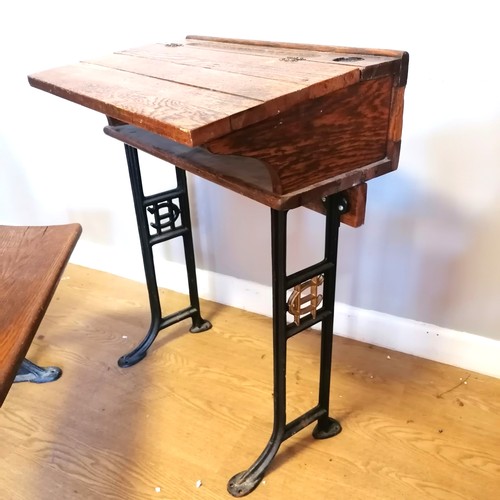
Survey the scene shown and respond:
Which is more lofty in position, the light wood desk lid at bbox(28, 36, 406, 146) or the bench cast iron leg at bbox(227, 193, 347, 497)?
the light wood desk lid at bbox(28, 36, 406, 146)

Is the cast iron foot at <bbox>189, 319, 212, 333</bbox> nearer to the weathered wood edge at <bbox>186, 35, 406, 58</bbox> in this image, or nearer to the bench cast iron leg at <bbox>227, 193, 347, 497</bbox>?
the bench cast iron leg at <bbox>227, 193, 347, 497</bbox>

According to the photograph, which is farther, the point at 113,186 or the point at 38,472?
the point at 113,186

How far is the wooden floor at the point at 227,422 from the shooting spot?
1.34 metres

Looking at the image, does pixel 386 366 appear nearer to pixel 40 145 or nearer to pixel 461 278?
pixel 461 278

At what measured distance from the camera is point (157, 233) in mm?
1659

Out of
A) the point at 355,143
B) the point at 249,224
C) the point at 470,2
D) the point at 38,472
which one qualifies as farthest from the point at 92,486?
the point at 470,2

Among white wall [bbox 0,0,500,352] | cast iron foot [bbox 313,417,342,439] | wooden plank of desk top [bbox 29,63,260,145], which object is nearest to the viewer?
wooden plank of desk top [bbox 29,63,260,145]

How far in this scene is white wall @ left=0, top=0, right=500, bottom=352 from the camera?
4.27 feet

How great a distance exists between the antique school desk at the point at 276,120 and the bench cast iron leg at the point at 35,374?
727 mm

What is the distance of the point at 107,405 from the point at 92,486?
0.92 ft

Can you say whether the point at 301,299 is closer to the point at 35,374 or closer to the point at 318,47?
the point at 318,47

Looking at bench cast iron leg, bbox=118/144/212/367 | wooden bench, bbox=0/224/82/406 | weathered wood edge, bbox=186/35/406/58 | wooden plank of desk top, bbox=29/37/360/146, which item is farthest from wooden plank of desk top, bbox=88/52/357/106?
wooden bench, bbox=0/224/82/406

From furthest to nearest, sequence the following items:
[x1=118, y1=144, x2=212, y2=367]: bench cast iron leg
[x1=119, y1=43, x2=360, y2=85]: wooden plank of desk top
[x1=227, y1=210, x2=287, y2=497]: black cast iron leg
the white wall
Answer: [x1=118, y1=144, x2=212, y2=367]: bench cast iron leg
the white wall
[x1=227, y1=210, x2=287, y2=497]: black cast iron leg
[x1=119, y1=43, x2=360, y2=85]: wooden plank of desk top

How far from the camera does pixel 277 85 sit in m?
0.91
